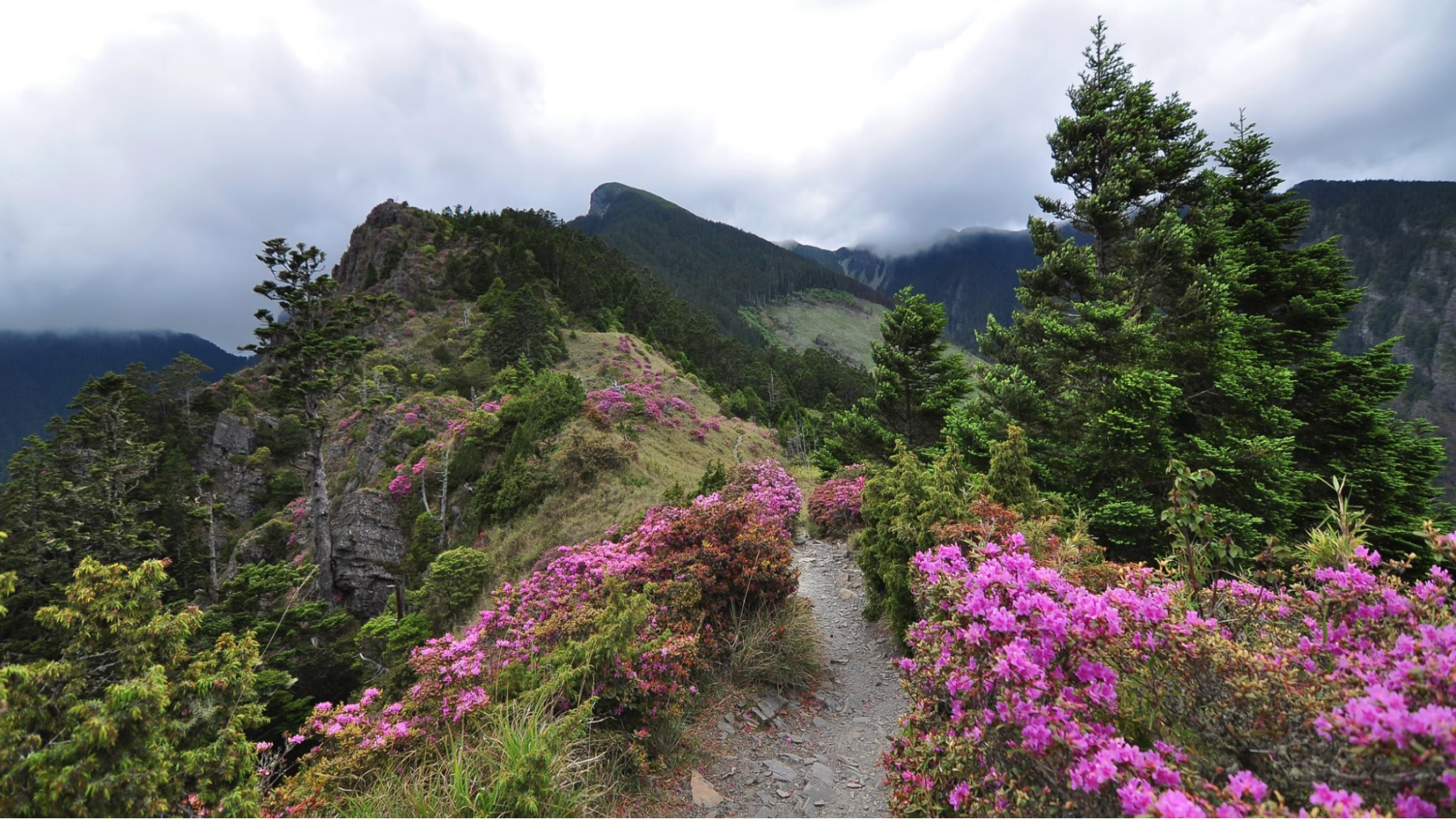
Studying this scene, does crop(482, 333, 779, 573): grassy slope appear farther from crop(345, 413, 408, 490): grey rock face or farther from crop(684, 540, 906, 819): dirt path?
crop(345, 413, 408, 490): grey rock face

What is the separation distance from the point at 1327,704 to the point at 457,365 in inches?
1500

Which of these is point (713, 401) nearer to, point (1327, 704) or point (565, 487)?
point (565, 487)

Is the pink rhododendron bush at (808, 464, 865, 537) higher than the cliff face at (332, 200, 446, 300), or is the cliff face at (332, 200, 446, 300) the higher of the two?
the cliff face at (332, 200, 446, 300)

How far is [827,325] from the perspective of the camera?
4798 inches

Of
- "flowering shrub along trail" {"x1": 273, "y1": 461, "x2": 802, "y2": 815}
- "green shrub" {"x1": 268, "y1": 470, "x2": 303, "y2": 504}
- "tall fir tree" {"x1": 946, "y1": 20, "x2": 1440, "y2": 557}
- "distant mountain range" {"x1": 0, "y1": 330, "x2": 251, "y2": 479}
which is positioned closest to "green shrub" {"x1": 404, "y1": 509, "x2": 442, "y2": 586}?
"flowering shrub along trail" {"x1": 273, "y1": 461, "x2": 802, "y2": 815}

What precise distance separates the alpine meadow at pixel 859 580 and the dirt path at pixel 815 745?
4 cm

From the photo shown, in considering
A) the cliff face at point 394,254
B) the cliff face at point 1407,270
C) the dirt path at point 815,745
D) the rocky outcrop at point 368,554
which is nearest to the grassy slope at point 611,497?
the dirt path at point 815,745

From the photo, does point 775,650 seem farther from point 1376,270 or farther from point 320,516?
point 1376,270

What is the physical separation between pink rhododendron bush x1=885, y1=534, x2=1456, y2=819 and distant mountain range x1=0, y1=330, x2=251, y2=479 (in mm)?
134587

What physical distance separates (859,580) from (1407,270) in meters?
193

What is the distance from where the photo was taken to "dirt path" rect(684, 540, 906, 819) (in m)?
4.23

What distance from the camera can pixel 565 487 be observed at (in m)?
15.4

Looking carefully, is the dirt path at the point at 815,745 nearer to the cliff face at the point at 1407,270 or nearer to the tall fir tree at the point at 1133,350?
the tall fir tree at the point at 1133,350

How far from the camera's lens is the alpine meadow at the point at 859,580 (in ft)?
6.60
